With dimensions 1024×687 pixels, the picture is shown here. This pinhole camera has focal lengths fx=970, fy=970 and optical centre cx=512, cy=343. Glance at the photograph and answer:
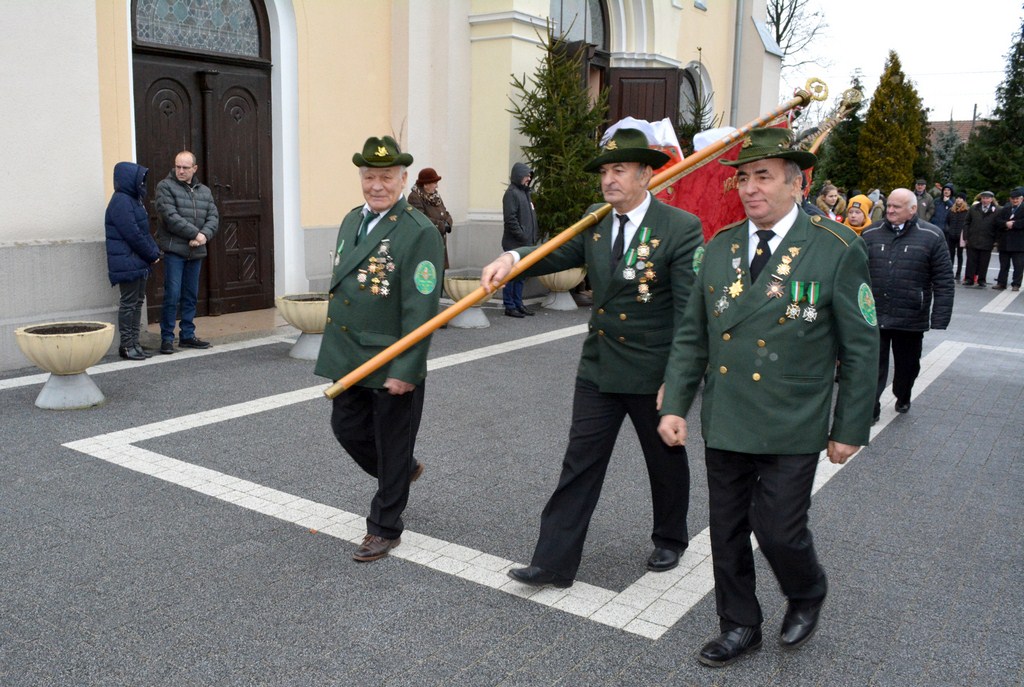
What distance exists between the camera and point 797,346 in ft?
10.8

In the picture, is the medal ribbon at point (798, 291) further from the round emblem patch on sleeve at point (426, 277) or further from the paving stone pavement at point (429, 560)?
the round emblem patch on sleeve at point (426, 277)

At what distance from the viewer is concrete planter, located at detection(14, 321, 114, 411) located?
6.87 meters

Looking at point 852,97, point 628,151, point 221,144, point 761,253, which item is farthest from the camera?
point 221,144

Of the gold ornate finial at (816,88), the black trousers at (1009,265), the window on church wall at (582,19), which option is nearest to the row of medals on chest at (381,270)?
the gold ornate finial at (816,88)

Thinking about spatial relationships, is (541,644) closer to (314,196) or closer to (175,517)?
(175,517)

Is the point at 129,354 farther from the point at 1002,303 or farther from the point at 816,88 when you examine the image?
the point at 1002,303

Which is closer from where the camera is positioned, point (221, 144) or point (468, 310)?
point (221, 144)

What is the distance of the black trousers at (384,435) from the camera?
4.35m

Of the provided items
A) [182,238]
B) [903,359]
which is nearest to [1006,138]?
[903,359]

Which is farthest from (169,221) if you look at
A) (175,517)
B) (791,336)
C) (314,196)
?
(791,336)

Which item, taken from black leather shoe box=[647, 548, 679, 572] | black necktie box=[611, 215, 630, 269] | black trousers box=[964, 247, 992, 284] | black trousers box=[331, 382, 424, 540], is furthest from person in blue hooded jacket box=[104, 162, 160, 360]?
black trousers box=[964, 247, 992, 284]

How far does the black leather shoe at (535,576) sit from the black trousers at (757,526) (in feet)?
2.52

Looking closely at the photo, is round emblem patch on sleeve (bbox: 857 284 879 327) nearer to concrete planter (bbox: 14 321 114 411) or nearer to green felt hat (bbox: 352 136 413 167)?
green felt hat (bbox: 352 136 413 167)

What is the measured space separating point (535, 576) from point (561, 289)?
9196mm
